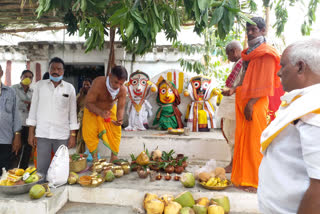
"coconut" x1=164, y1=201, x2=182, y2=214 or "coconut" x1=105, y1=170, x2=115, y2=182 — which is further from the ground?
"coconut" x1=105, y1=170, x2=115, y2=182

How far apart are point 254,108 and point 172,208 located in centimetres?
147

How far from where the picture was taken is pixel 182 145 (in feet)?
14.2

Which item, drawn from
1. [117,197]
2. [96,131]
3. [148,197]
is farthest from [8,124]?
[148,197]

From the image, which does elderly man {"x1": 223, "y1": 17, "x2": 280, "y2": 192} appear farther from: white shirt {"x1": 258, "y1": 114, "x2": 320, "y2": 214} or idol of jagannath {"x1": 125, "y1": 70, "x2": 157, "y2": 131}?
idol of jagannath {"x1": 125, "y1": 70, "x2": 157, "y2": 131}

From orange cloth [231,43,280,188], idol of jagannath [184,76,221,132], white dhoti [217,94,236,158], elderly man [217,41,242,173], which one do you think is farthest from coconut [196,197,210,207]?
idol of jagannath [184,76,221,132]

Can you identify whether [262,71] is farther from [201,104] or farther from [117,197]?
[201,104]

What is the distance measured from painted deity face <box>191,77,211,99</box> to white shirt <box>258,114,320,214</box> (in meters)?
4.28

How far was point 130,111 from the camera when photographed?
547 cm

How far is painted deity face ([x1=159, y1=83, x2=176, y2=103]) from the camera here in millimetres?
5363

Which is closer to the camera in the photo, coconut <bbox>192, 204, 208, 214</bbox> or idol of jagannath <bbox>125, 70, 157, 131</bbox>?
coconut <bbox>192, 204, 208, 214</bbox>

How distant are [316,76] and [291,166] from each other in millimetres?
389

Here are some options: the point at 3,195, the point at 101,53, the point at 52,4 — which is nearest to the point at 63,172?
the point at 3,195

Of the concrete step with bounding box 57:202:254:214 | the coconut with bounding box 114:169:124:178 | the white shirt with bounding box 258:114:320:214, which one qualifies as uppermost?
the white shirt with bounding box 258:114:320:214

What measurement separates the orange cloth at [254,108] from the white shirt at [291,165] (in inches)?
69.5
